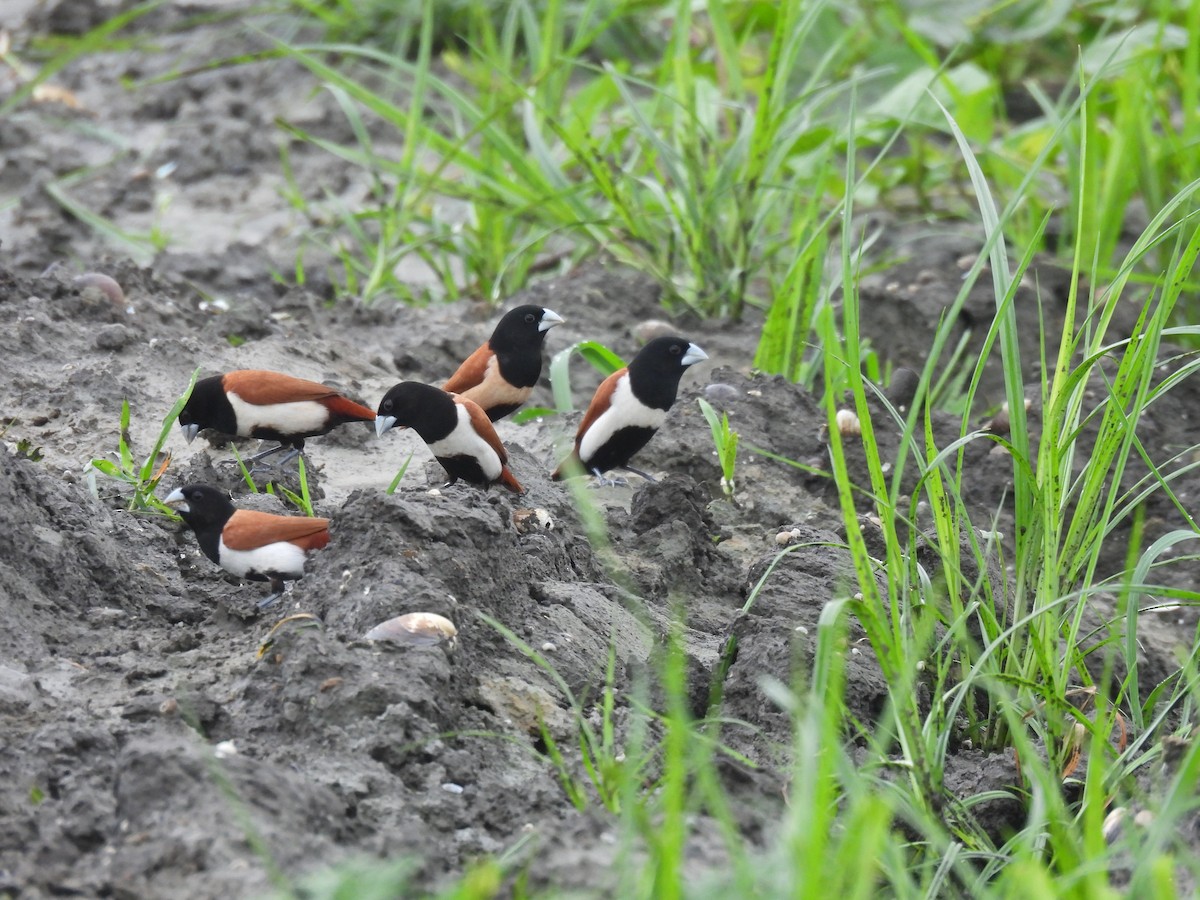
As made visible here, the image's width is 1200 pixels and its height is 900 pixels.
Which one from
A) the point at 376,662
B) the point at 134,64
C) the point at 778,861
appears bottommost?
the point at 134,64

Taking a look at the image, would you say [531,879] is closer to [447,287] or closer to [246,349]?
[246,349]

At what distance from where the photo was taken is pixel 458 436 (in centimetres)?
342

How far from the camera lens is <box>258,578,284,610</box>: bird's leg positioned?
275cm

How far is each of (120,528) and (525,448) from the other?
140 centimetres

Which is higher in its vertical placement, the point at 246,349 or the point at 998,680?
the point at 998,680

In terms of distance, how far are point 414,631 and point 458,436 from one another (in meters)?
1.01

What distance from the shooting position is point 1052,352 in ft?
16.6

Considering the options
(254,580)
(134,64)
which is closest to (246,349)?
(254,580)

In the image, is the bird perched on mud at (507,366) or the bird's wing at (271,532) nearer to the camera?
the bird's wing at (271,532)

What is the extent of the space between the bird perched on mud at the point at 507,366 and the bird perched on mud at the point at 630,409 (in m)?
0.30

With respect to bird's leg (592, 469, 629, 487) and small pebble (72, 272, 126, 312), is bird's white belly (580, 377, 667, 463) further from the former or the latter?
small pebble (72, 272, 126, 312)

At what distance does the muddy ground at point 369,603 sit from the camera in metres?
2.07

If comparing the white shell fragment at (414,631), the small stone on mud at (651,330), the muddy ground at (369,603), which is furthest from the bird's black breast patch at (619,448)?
the white shell fragment at (414,631)

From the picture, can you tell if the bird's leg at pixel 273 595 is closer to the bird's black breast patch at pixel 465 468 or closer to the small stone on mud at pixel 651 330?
the bird's black breast patch at pixel 465 468
